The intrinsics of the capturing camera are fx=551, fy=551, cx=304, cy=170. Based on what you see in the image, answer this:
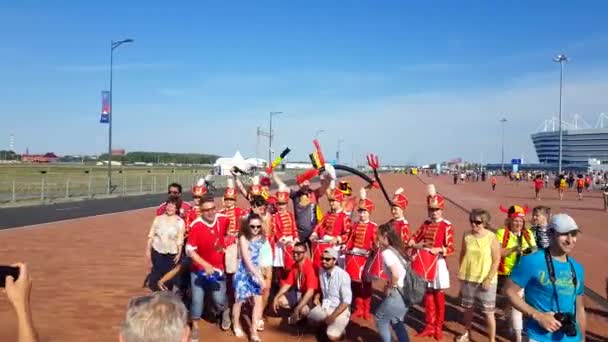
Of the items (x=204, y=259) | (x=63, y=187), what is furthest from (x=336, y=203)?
(x=63, y=187)

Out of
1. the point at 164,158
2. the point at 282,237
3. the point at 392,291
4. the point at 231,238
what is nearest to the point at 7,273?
the point at 392,291

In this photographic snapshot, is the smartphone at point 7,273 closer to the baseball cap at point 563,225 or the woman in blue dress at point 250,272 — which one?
the baseball cap at point 563,225

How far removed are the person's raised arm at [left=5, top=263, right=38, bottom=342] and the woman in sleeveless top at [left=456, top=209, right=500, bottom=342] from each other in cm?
482

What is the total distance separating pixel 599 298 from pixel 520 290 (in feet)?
21.2

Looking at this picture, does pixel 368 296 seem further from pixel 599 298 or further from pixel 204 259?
pixel 599 298

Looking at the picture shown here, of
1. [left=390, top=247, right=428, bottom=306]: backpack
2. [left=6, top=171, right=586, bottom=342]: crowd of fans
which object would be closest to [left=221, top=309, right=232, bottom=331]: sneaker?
[left=6, top=171, right=586, bottom=342]: crowd of fans

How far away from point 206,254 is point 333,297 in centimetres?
156

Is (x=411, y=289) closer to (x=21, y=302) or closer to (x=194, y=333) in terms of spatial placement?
(x=194, y=333)

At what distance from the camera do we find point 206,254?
645 centimetres

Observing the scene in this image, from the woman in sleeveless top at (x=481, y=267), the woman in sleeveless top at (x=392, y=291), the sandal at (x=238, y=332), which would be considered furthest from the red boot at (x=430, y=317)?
the sandal at (x=238, y=332)

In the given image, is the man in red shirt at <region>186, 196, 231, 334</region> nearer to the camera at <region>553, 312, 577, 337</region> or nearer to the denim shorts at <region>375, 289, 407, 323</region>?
the denim shorts at <region>375, 289, 407, 323</region>

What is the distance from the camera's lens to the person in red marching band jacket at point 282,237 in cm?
744

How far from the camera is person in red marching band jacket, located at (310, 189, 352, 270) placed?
23.9 feet

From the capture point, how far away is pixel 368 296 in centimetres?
752
